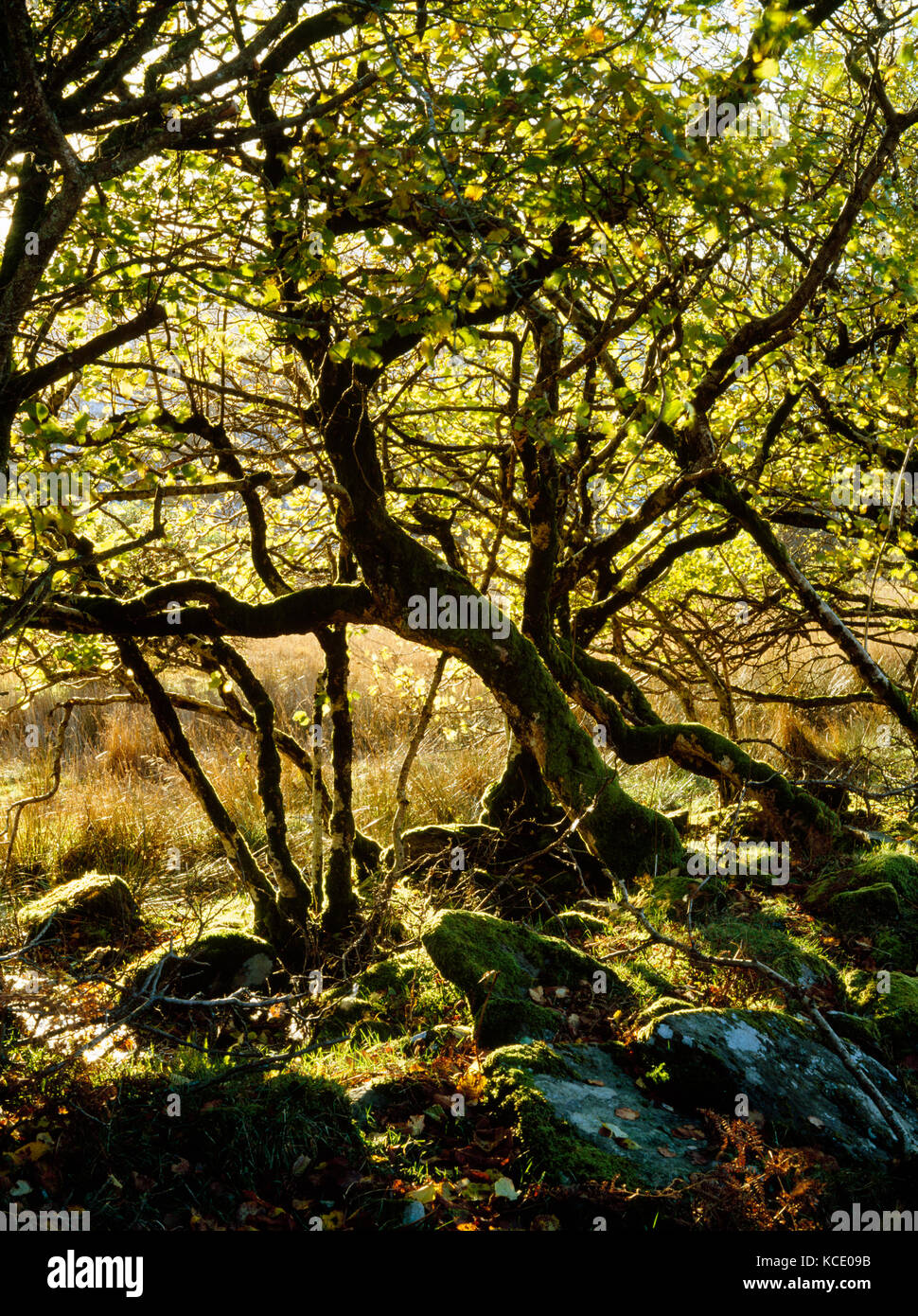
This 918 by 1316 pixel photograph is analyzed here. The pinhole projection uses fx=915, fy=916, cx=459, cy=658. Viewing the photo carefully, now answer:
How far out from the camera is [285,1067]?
3871 millimetres

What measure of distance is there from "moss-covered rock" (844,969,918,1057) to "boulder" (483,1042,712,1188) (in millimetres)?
1418

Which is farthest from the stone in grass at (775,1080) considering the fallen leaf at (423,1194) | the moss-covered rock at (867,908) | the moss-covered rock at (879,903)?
the moss-covered rock at (867,908)

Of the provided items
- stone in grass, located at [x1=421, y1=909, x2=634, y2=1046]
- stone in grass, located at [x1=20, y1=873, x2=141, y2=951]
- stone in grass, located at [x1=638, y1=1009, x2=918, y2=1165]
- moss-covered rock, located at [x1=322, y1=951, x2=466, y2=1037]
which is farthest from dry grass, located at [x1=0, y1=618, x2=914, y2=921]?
stone in grass, located at [x1=638, y1=1009, x2=918, y2=1165]

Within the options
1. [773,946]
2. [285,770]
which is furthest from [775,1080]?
[285,770]

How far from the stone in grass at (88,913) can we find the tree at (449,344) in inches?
66.1

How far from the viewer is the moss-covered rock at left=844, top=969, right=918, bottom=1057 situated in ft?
14.1

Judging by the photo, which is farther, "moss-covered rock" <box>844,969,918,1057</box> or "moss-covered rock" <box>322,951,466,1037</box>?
"moss-covered rock" <box>322,951,466,1037</box>

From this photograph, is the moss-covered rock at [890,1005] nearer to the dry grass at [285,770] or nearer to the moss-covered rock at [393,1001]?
the moss-covered rock at [393,1001]

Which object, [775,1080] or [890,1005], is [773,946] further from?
[775,1080]

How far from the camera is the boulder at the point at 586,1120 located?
Answer: 10.1ft

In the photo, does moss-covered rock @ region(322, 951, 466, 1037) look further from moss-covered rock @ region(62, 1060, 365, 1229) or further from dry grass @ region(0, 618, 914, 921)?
dry grass @ region(0, 618, 914, 921)

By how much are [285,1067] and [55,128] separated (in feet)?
11.5

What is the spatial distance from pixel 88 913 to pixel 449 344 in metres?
5.19

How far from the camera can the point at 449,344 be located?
175 inches
